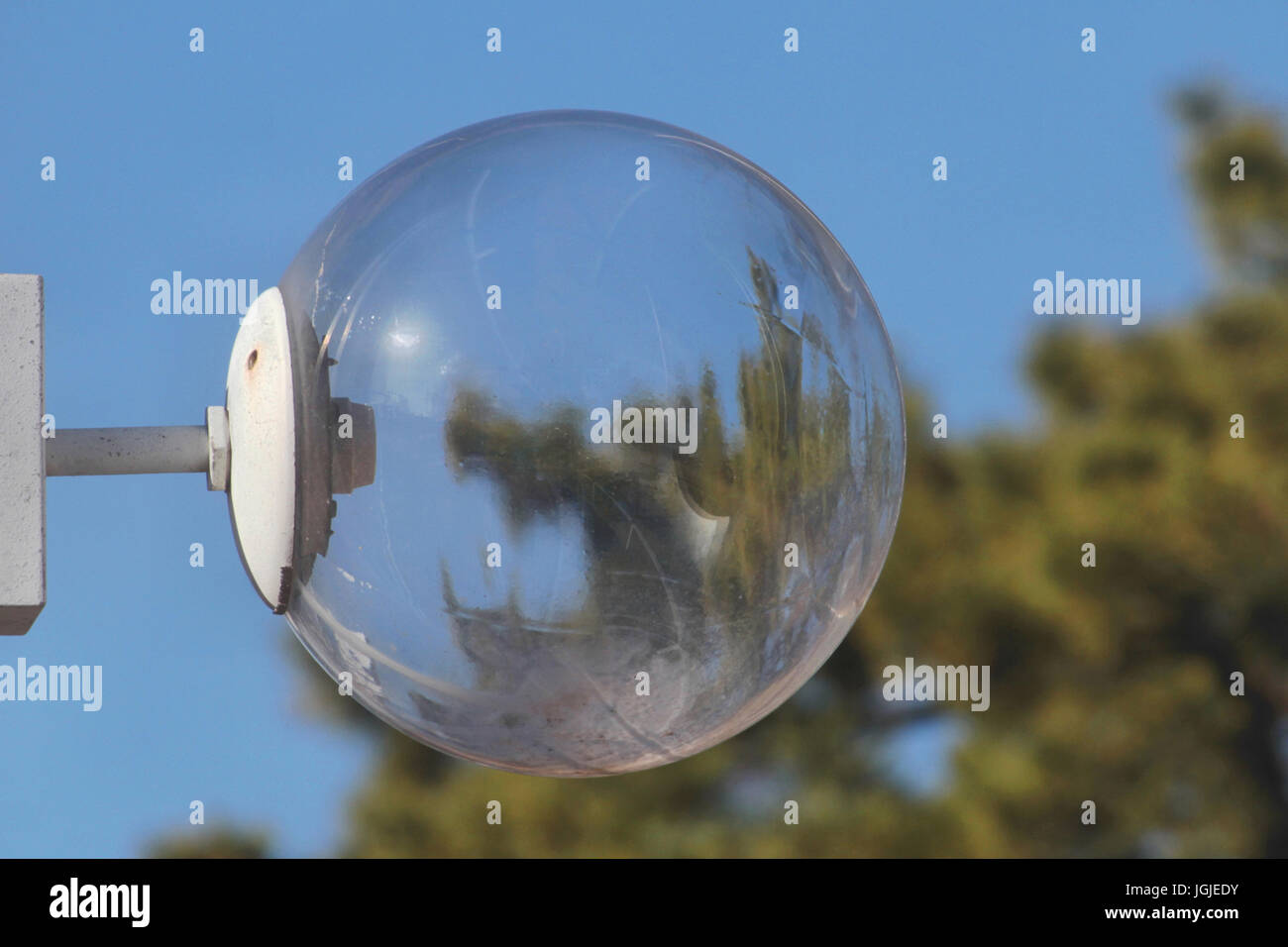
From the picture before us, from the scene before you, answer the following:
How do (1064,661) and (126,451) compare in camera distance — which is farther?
(1064,661)

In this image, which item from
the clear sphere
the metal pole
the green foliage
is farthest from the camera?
the green foliage

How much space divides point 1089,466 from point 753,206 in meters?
8.27

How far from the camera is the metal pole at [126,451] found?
71.3 inches

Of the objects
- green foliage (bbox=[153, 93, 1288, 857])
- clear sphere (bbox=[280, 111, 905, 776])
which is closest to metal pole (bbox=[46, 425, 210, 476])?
clear sphere (bbox=[280, 111, 905, 776])

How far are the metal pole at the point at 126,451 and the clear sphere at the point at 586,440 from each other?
18cm

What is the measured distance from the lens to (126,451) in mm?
1832

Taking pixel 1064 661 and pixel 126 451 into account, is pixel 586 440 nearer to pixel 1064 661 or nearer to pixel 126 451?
pixel 126 451

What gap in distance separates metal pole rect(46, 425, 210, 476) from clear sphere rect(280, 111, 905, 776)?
178 millimetres

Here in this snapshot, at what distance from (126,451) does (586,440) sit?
484 millimetres

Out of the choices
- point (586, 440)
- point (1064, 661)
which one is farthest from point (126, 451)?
point (1064, 661)

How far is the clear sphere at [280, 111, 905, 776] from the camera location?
1706 millimetres

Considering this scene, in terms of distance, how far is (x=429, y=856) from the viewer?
9734 millimetres

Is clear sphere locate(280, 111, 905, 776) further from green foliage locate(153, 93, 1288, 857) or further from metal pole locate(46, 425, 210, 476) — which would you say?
green foliage locate(153, 93, 1288, 857)
